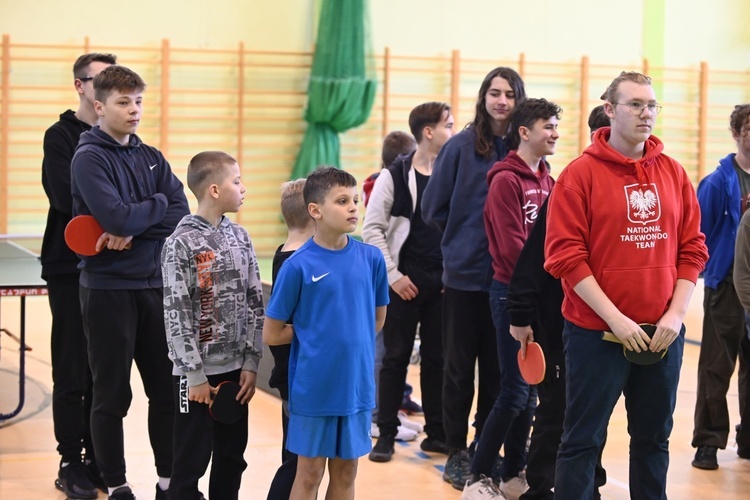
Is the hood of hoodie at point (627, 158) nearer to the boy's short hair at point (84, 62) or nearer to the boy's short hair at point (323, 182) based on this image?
the boy's short hair at point (323, 182)

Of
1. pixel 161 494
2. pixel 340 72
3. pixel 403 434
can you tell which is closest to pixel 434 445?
pixel 403 434

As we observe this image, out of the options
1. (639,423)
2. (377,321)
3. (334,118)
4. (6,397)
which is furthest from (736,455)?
(334,118)

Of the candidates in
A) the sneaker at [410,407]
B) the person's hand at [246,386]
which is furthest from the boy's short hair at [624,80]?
the sneaker at [410,407]

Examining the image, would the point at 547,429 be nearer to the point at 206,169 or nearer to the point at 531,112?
the point at 531,112

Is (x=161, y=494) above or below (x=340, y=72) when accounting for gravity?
below

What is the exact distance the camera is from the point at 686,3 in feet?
34.0

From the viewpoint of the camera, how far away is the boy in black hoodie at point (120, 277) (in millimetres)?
3137

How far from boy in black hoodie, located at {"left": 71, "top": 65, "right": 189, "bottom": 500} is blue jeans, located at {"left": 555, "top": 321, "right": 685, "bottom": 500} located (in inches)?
52.0

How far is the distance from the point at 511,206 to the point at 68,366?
1.69 meters

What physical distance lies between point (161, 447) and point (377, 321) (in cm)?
90

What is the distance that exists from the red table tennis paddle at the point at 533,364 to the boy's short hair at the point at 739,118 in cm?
155

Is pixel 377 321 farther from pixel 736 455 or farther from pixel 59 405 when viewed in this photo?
pixel 736 455

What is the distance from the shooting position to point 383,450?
13.4 feet

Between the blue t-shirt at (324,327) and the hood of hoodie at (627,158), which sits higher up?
the hood of hoodie at (627,158)
